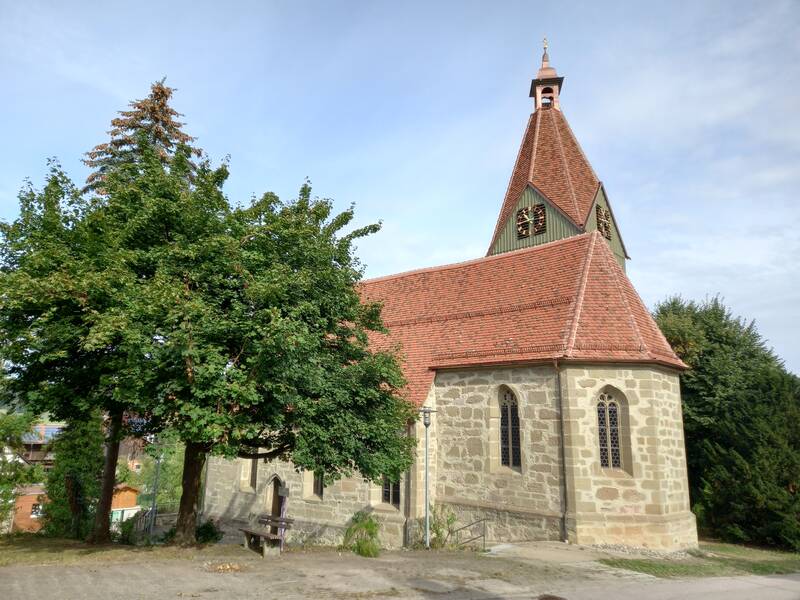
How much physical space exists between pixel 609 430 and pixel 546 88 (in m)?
18.5

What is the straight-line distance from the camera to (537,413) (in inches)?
560

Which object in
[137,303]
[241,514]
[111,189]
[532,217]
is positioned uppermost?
[532,217]

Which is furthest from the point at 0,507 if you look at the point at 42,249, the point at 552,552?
the point at 552,552

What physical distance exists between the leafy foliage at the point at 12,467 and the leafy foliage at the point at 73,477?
743 mm

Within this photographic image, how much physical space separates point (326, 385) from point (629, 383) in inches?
322

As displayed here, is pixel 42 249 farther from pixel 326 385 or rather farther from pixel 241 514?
pixel 241 514

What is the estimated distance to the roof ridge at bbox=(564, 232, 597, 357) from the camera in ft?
46.0

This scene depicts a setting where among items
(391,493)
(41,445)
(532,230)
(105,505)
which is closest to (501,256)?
(532,230)

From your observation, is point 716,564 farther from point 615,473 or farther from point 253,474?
point 253,474

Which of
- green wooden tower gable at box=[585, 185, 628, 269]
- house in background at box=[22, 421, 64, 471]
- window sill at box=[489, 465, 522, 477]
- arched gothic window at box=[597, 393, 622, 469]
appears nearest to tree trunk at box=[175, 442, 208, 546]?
house in background at box=[22, 421, 64, 471]

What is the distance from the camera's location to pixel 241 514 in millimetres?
20781

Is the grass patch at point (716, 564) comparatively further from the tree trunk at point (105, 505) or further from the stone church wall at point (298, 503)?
the tree trunk at point (105, 505)

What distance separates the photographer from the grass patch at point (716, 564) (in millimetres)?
10352

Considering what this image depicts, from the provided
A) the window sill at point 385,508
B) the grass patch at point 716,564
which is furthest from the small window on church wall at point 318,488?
the grass patch at point 716,564
